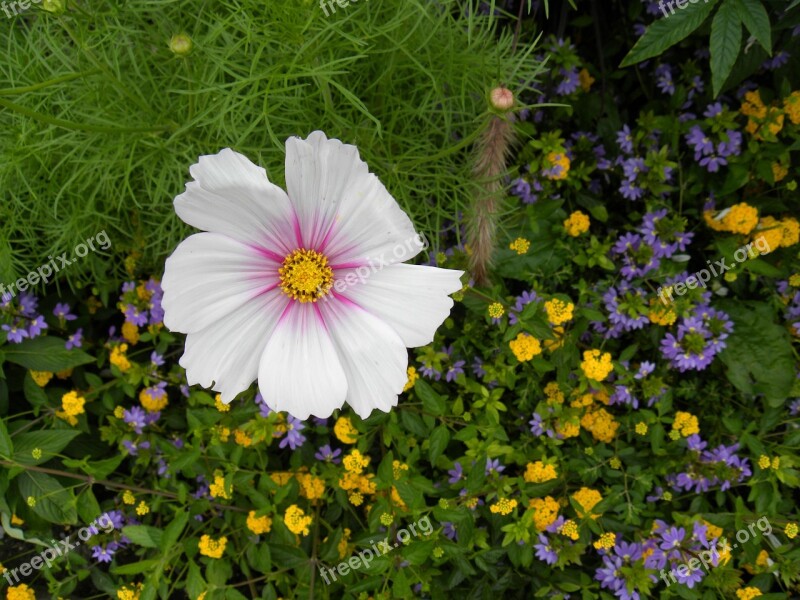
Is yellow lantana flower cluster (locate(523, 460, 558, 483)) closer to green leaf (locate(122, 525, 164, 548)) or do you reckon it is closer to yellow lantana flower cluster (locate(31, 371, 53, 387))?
green leaf (locate(122, 525, 164, 548))

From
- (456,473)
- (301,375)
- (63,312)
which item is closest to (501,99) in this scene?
(301,375)

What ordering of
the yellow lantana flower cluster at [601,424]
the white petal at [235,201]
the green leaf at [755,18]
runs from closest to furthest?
the white petal at [235,201] → the green leaf at [755,18] → the yellow lantana flower cluster at [601,424]

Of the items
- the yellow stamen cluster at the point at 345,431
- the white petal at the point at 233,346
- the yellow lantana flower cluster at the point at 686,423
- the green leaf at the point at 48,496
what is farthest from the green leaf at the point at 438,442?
the green leaf at the point at 48,496

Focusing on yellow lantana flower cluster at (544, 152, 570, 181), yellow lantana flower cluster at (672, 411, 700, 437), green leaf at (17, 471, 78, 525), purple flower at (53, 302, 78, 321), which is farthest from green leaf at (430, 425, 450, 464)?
purple flower at (53, 302, 78, 321)

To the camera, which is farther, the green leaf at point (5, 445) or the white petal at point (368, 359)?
the green leaf at point (5, 445)

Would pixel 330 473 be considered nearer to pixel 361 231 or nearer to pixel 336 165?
pixel 361 231

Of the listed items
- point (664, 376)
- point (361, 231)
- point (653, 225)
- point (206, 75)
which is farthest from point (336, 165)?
point (664, 376)

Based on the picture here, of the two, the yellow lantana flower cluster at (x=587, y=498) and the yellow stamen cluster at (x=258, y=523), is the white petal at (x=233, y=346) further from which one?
the yellow lantana flower cluster at (x=587, y=498)

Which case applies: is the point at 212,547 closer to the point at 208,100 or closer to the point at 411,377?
the point at 411,377
